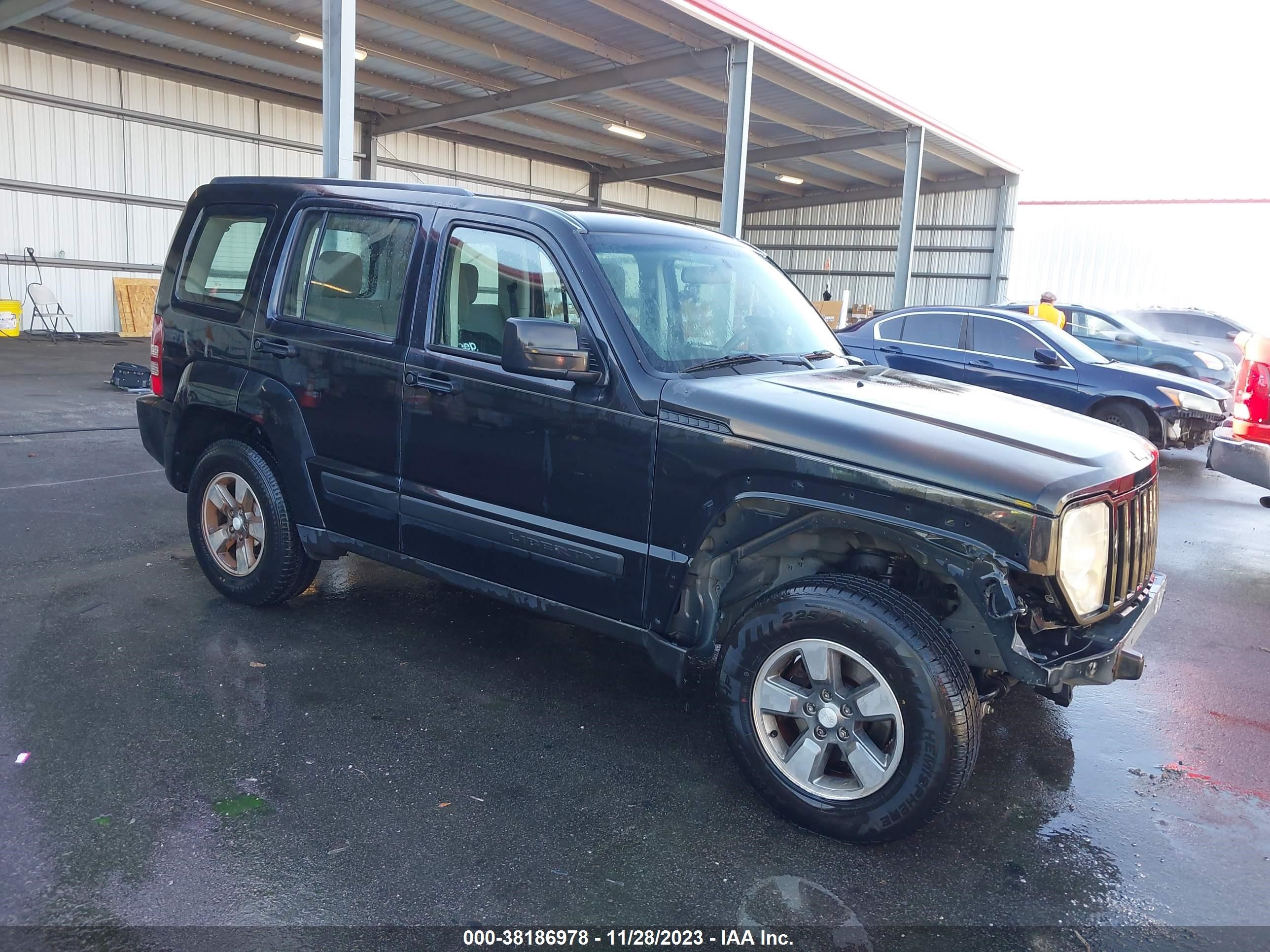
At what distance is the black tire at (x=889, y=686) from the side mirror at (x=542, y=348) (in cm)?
107

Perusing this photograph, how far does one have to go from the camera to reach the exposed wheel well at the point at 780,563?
306 cm

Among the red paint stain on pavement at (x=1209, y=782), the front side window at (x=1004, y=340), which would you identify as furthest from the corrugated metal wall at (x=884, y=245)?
the red paint stain on pavement at (x=1209, y=782)

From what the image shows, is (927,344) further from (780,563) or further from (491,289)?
(780,563)

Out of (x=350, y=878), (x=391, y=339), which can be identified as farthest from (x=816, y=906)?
(x=391, y=339)

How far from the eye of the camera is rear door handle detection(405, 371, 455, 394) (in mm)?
3816

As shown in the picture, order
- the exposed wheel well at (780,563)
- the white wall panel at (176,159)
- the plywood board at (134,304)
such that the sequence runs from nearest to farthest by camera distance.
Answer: the exposed wheel well at (780,563) → the white wall panel at (176,159) → the plywood board at (134,304)

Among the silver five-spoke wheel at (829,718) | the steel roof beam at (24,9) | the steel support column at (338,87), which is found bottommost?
the silver five-spoke wheel at (829,718)

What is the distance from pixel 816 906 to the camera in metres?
2.68

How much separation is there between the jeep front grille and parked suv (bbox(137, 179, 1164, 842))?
0.02m

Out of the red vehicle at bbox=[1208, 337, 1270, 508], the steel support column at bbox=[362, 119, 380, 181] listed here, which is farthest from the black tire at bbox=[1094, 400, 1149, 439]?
the steel support column at bbox=[362, 119, 380, 181]

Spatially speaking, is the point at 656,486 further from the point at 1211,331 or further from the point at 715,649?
the point at 1211,331

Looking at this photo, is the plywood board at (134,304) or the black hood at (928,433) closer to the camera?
the black hood at (928,433)

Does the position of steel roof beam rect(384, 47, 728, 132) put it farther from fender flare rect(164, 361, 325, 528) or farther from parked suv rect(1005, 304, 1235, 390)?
fender flare rect(164, 361, 325, 528)

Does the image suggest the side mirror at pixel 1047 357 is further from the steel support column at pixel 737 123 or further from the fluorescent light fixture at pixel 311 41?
the fluorescent light fixture at pixel 311 41
